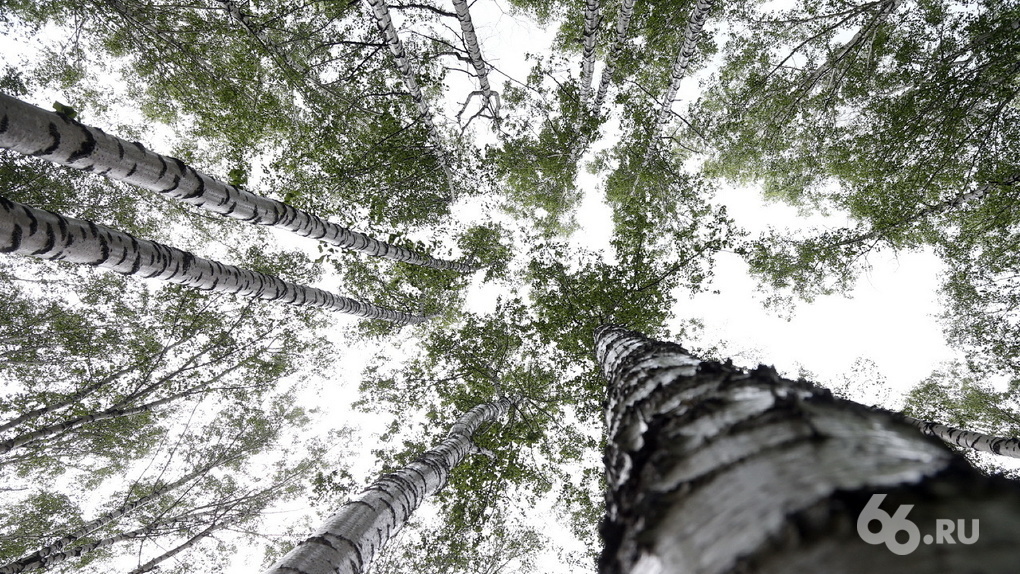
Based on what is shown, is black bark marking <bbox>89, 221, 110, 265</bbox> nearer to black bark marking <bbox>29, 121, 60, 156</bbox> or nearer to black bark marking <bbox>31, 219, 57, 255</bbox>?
black bark marking <bbox>31, 219, 57, 255</bbox>

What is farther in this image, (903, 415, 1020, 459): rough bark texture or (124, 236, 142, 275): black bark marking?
(903, 415, 1020, 459): rough bark texture

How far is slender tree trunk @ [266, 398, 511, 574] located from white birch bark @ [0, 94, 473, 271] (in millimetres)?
3601

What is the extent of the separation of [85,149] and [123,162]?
1.07 ft

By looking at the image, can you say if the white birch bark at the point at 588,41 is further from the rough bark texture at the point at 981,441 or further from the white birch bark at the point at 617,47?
the rough bark texture at the point at 981,441

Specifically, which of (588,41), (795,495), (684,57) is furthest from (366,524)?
(684,57)

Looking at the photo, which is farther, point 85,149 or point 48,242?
point 85,149

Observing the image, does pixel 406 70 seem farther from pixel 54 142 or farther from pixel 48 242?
pixel 48 242

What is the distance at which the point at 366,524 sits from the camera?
3203 millimetres

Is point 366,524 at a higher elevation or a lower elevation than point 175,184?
lower

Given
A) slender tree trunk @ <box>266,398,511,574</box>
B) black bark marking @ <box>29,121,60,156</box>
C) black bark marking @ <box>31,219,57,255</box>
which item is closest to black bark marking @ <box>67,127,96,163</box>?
black bark marking @ <box>29,121,60,156</box>

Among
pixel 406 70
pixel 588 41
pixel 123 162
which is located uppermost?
pixel 588 41

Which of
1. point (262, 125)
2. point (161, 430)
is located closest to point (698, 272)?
point (262, 125)

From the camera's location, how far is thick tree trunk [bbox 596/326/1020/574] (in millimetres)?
574

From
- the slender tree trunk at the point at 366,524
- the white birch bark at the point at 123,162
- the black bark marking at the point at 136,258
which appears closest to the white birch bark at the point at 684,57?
the white birch bark at the point at 123,162
